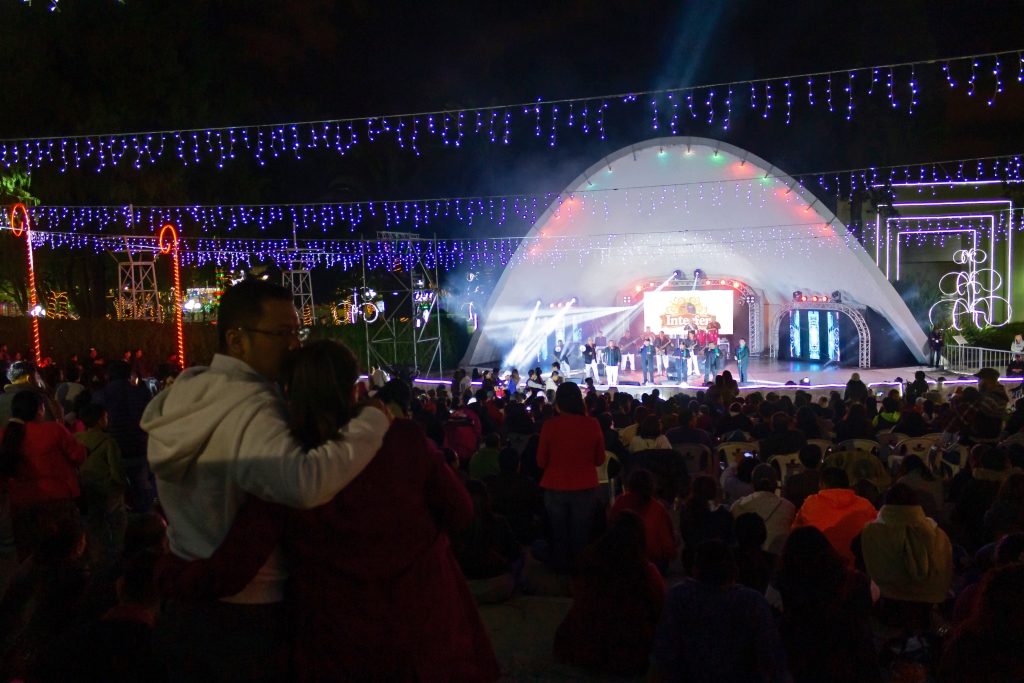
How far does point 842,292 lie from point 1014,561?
2011 centimetres

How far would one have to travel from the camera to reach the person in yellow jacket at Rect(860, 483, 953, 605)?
3826 millimetres

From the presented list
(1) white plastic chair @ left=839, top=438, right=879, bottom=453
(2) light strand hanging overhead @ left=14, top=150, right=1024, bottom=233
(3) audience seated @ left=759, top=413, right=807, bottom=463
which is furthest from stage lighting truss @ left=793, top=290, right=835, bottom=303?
(3) audience seated @ left=759, top=413, right=807, bottom=463

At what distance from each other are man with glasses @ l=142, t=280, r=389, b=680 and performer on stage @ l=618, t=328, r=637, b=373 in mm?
22066

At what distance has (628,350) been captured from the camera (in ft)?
82.4

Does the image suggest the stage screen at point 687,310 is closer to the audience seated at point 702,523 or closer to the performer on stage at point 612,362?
the performer on stage at point 612,362

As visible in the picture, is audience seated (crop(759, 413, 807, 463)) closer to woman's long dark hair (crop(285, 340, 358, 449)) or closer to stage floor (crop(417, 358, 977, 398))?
woman's long dark hair (crop(285, 340, 358, 449))

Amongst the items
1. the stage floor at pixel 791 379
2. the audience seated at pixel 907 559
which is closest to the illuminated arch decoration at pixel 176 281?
the audience seated at pixel 907 559

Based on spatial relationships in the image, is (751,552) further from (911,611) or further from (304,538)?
(304,538)

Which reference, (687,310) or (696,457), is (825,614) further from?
(687,310)

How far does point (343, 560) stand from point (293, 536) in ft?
0.42

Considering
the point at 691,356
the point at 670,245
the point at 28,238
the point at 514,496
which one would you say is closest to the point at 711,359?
the point at 691,356

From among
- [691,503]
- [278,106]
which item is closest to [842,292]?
[691,503]

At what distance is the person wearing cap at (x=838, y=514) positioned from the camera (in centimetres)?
436

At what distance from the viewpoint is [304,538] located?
186 centimetres
